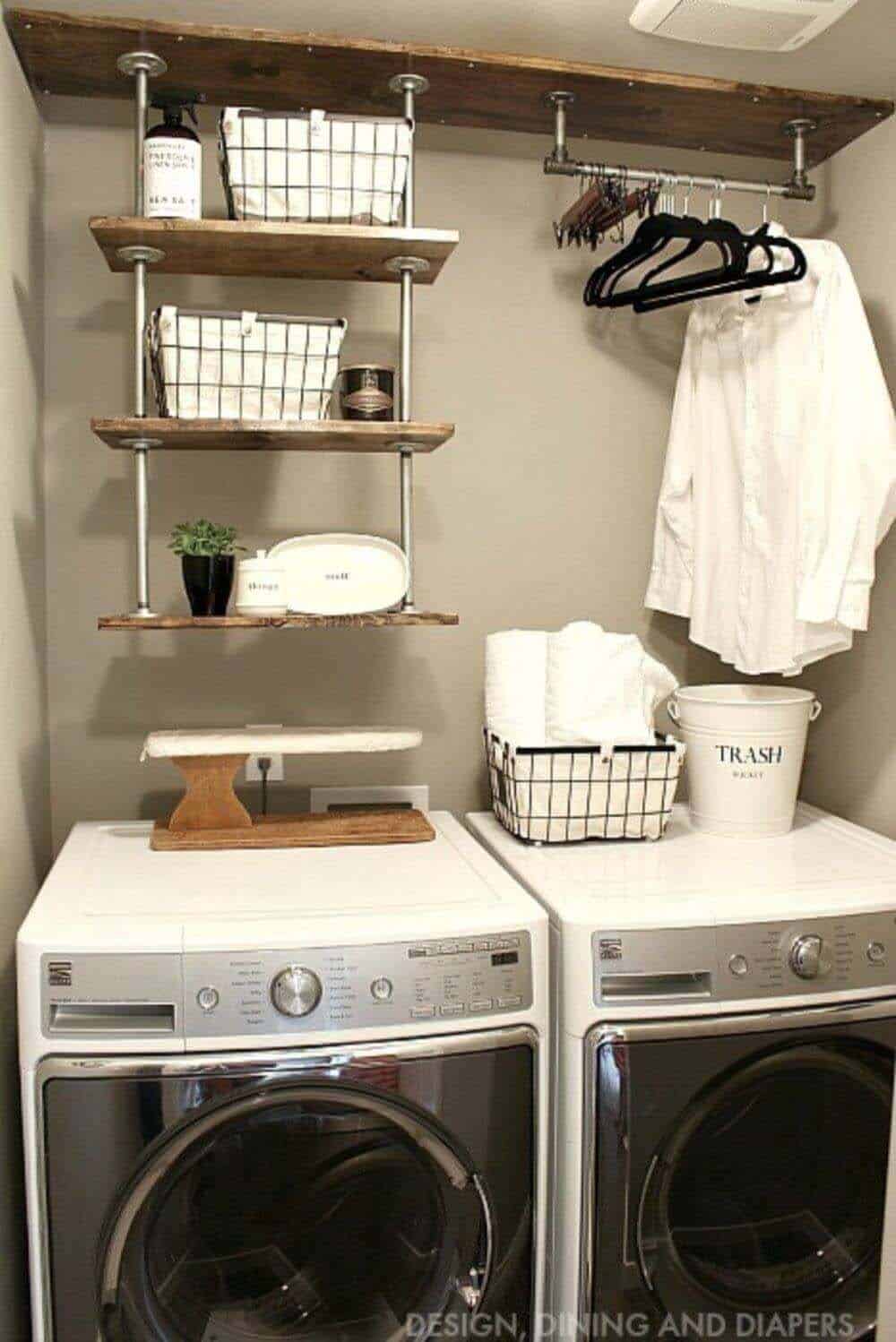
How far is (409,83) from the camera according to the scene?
7.11 ft

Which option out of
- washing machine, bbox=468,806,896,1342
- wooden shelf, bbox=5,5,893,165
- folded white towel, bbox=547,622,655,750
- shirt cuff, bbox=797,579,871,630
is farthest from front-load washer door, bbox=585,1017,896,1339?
wooden shelf, bbox=5,5,893,165

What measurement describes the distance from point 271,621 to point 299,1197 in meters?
0.91

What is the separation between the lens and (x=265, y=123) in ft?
6.51

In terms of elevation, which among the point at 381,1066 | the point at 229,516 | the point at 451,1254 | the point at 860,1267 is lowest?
the point at 860,1267

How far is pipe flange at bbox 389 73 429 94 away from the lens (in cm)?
216

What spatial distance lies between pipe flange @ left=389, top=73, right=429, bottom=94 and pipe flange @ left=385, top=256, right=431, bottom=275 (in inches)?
12.3

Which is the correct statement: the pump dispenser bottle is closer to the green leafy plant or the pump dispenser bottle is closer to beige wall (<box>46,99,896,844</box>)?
beige wall (<box>46,99,896,844</box>)

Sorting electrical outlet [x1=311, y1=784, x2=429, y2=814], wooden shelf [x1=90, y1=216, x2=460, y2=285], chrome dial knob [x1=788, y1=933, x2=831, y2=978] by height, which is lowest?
chrome dial knob [x1=788, y1=933, x2=831, y2=978]

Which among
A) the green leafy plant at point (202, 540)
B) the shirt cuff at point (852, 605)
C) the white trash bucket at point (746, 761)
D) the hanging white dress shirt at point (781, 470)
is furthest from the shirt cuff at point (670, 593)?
the green leafy plant at point (202, 540)

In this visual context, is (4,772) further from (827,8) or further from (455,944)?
(827,8)

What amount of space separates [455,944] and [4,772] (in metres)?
0.77

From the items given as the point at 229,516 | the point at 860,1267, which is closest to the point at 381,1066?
the point at 860,1267

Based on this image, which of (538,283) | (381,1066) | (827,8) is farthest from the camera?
(538,283)

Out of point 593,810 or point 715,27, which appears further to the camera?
point 593,810
